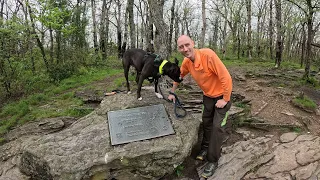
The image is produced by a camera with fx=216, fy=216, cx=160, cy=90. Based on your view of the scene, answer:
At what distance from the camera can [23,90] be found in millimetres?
8781

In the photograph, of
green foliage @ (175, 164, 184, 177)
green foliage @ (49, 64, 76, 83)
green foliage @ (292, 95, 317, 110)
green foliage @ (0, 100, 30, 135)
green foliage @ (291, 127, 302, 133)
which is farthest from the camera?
green foliage @ (49, 64, 76, 83)

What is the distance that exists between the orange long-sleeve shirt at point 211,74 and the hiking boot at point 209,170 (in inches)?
50.9

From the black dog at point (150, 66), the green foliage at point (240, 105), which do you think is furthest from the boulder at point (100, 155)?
the green foliage at point (240, 105)

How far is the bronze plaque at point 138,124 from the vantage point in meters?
4.10

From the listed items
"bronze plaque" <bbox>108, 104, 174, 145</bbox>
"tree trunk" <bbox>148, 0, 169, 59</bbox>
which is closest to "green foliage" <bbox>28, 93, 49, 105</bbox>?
"bronze plaque" <bbox>108, 104, 174, 145</bbox>

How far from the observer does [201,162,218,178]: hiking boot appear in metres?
3.91

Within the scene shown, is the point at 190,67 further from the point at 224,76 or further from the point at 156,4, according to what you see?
the point at 156,4

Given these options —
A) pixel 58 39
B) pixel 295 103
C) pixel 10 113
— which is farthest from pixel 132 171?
pixel 58 39

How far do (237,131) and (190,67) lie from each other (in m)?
2.36

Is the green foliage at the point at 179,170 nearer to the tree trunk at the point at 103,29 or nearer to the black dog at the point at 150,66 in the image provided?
the black dog at the point at 150,66

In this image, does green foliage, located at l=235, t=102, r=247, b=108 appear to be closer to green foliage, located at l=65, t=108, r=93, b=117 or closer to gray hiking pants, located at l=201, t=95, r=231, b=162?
gray hiking pants, located at l=201, t=95, r=231, b=162

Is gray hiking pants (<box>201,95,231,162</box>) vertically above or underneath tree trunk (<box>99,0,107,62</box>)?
underneath

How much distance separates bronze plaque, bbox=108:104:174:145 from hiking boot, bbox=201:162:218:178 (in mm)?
909

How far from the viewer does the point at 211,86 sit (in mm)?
3750
